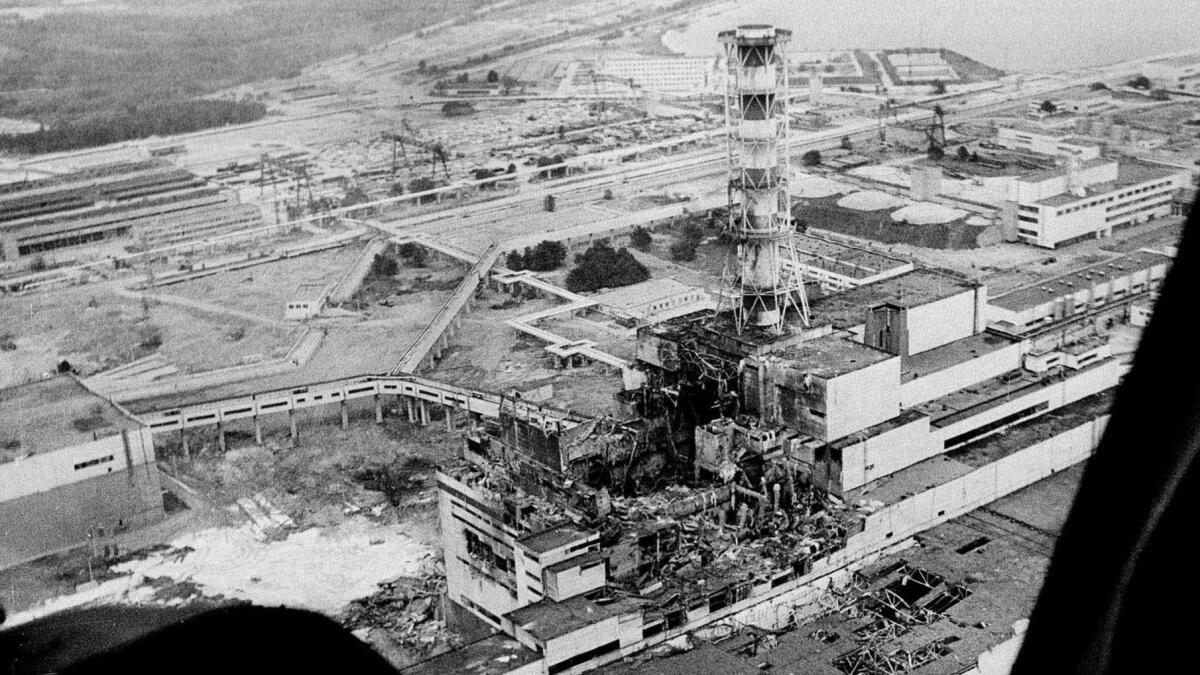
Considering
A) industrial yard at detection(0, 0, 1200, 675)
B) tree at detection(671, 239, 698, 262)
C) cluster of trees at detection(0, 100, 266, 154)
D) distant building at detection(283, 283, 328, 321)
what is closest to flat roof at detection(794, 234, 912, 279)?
industrial yard at detection(0, 0, 1200, 675)

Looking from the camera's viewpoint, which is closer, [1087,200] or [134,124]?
[1087,200]

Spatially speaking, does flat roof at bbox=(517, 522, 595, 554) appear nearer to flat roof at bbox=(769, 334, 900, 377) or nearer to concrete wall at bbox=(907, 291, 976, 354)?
flat roof at bbox=(769, 334, 900, 377)

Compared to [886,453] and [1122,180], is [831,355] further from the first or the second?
[1122,180]

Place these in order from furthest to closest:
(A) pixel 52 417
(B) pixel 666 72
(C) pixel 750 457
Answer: (B) pixel 666 72
(A) pixel 52 417
(C) pixel 750 457

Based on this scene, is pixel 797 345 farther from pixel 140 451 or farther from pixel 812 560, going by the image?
pixel 140 451

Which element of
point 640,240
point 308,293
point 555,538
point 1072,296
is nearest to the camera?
point 555,538

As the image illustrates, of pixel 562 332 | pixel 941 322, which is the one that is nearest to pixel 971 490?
pixel 941 322

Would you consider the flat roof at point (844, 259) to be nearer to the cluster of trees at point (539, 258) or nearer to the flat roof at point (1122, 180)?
the flat roof at point (1122, 180)

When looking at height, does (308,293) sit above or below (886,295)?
below
